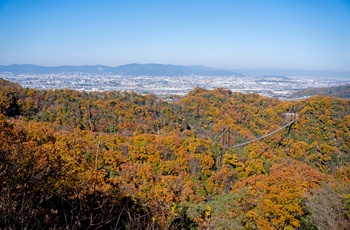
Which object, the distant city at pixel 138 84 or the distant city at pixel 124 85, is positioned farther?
the distant city at pixel 138 84

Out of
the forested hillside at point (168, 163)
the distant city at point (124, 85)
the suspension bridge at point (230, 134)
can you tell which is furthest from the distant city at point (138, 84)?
the suspension bridge at point (230, 134)

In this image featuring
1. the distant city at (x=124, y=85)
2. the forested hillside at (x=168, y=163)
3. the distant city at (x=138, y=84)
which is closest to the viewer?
the forested hillside at (x=168, y=163)

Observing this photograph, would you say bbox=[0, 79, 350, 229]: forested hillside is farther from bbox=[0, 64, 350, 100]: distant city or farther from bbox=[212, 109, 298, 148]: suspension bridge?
bbox=[0, 64, 350, 100]: distant city

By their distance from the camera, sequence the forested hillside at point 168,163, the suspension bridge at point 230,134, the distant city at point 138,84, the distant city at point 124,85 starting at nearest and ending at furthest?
the forested hillside at point 168,163, the suspension bridge at point 230,134, the distant city at point 124,85, the distant city at point 138,84

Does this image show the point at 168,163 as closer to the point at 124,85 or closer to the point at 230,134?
the point at 230,134

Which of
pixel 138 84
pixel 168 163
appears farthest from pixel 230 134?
pixel 138 84

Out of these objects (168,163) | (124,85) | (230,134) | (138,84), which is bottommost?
(230,134)

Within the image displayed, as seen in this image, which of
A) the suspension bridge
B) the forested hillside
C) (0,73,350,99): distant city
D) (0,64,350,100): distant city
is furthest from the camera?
(0,64,350,100): distant city

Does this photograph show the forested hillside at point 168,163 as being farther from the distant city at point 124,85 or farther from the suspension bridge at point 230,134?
the distant city at point 124,85

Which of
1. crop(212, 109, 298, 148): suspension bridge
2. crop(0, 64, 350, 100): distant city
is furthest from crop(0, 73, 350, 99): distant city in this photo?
crop(212, 109, 298, 148): suspension bridge
